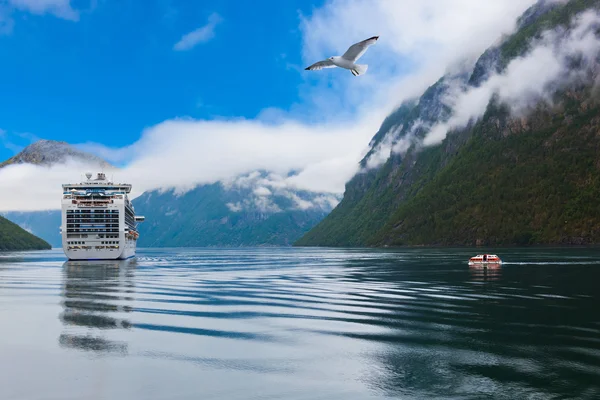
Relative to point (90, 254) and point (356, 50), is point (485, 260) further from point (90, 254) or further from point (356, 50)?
point (90, 254)

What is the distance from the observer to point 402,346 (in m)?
38.9

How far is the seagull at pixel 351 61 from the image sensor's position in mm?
37938

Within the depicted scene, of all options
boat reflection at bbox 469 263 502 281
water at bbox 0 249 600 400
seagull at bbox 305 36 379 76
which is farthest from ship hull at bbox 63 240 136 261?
seagull at bbox 305 36 379 76

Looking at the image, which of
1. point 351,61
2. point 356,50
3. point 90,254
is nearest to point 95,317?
point 351,61

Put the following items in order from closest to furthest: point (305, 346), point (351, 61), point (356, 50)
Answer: point (356, 50), point (305, 346), point (351, 61)

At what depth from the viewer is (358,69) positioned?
135ft

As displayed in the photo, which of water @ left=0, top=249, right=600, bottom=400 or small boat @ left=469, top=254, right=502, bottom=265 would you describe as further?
small boat @ left=469, top=254, right=502, bottom=265

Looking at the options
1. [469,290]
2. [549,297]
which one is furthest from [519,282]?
[549,297]

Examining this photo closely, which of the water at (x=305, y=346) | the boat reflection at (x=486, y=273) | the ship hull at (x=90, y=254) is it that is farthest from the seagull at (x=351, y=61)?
the ship hull at (x=90, y=254)

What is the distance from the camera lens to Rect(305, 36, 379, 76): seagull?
1494 inches

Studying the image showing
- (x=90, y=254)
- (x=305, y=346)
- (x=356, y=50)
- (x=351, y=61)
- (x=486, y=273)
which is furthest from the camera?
(x=90, y=254)

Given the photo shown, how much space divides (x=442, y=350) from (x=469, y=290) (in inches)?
1715

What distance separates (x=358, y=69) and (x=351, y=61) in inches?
64.6

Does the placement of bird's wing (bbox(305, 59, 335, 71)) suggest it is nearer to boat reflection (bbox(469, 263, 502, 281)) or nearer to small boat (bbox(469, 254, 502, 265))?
boat reflection (bbox(469, 263, 502, 281))
